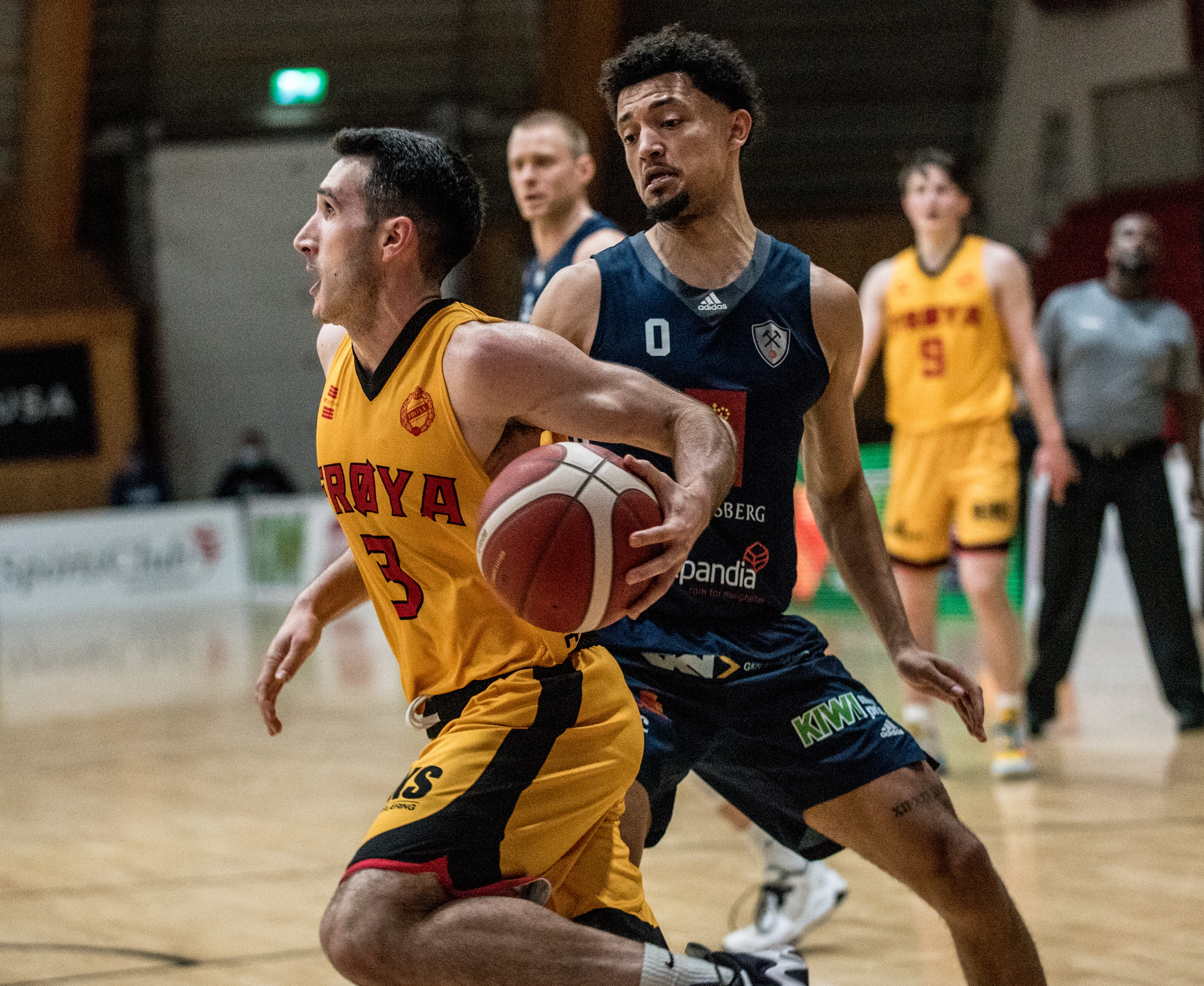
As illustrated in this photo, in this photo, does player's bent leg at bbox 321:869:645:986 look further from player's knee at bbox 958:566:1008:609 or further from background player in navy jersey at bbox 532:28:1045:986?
player's knee at bbox 958:566:1008:609

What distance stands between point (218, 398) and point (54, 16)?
464 centimetres

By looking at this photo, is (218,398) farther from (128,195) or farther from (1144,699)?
(1144,699)

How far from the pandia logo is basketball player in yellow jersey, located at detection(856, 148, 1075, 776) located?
315 centimetres

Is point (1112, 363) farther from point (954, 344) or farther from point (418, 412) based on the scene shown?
point (418, 412)

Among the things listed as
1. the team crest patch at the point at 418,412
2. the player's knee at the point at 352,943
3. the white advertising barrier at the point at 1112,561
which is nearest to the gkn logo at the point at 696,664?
the team crest patch at the point at 418,412

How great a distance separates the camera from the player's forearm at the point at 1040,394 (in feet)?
20.2

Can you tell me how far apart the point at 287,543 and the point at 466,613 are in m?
12.2

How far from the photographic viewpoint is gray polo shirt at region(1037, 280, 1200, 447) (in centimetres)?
686

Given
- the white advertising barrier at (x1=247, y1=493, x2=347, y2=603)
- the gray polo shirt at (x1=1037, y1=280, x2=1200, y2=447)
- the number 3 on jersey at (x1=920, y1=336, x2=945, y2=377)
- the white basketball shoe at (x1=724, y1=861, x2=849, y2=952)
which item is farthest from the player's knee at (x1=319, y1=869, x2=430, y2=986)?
the white advertising barrier at (x1=247, y1=493, x2=347, y2=603)

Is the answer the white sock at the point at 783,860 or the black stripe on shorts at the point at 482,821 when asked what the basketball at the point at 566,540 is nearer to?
the black stripe on shorts at the point at 482,821

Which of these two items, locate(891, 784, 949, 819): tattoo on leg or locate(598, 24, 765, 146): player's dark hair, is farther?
locate(598, 24, 765, 146): player's dark hair

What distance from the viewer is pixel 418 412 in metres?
2.54

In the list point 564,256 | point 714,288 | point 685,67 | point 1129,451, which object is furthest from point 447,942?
point 1129,451

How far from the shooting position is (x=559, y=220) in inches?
202
